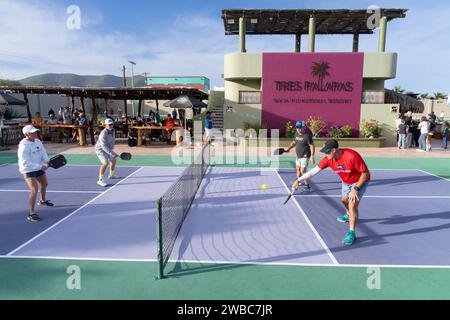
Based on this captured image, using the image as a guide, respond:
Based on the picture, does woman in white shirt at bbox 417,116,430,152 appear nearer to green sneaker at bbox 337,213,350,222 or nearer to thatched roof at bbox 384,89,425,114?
thatched roof at bbox 384,89,425,114

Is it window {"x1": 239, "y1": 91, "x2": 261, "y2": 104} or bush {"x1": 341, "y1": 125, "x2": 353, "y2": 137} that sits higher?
window {"x1": 239, "y1": 91, "x2": 261, "y2": 104}

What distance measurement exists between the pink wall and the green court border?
1582 cm

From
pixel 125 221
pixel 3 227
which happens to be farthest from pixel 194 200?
pixel 3 227

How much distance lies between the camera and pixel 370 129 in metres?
19.2

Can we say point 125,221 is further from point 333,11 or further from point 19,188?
point 333,11

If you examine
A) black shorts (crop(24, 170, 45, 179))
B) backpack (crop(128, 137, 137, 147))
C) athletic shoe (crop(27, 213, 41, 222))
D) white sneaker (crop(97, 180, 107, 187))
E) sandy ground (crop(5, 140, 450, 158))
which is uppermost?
black shorts (crop(24, 170, 45, 179))

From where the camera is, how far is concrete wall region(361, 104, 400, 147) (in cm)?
1962

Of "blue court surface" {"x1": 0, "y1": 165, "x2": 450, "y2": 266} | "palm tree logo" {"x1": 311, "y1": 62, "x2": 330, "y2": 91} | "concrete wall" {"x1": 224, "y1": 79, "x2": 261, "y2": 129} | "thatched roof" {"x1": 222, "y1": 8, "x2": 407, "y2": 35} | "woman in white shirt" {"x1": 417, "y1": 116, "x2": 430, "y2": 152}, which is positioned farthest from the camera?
"thatched roof" {"x1": 222, "y1": 8, "x2": 407, "y2": 35}

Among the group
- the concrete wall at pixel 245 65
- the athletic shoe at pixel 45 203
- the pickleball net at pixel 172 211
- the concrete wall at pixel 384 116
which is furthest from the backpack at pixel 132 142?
the concrete wall at pixel 384 116

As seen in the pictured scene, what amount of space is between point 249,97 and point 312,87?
3840 mm

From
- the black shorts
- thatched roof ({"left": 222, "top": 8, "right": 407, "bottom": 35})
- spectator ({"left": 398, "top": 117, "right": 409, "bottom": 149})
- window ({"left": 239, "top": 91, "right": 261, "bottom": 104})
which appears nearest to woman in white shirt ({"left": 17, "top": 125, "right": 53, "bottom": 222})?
the black shorts

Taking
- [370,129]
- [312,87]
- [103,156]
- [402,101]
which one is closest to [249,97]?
[312,87]

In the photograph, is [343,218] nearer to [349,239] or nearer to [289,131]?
[349,239]
